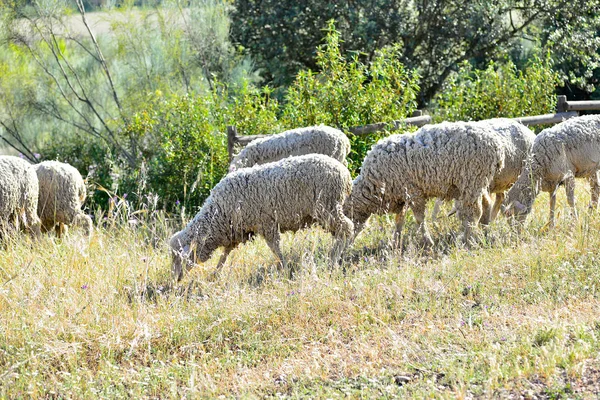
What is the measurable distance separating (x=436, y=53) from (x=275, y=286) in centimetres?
1025

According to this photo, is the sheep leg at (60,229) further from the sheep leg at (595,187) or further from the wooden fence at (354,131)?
the sheep leg at (595,187)

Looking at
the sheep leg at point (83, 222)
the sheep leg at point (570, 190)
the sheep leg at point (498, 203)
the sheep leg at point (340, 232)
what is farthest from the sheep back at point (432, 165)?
the sheep leg at point (83, 222)

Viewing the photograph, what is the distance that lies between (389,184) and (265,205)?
4.14 ft

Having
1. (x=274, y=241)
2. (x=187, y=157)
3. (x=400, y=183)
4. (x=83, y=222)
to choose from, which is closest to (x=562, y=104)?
(x=400, y=183)

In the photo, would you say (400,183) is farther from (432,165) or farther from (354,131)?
(354,131)

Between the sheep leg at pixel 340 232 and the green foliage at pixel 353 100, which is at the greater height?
the green foliage at pixel 353 100

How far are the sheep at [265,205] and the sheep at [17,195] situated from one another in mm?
2319

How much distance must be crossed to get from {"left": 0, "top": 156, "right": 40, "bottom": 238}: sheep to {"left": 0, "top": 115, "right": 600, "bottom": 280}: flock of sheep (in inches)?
0.4

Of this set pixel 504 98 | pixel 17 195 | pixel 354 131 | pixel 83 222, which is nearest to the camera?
pixel 17 195

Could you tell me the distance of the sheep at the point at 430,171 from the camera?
7129 mm

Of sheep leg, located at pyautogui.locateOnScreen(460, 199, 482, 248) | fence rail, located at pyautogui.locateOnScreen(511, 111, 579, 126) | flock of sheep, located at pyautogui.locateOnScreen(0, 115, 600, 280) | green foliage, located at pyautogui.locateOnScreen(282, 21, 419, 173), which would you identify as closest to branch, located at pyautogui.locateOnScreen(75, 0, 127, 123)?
green foliage, located at pyautogui.locateOnScreen(282, 21, 419, 173)

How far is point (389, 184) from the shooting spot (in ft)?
24.1

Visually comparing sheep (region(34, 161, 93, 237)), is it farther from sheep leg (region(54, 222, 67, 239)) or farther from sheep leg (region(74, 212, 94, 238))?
sheep leg (region(54, 222, 67, 239))

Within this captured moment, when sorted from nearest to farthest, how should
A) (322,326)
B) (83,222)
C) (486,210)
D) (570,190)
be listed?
1. (322,326)
2. (570,190)
3. (486,210)
4. (83,222)
